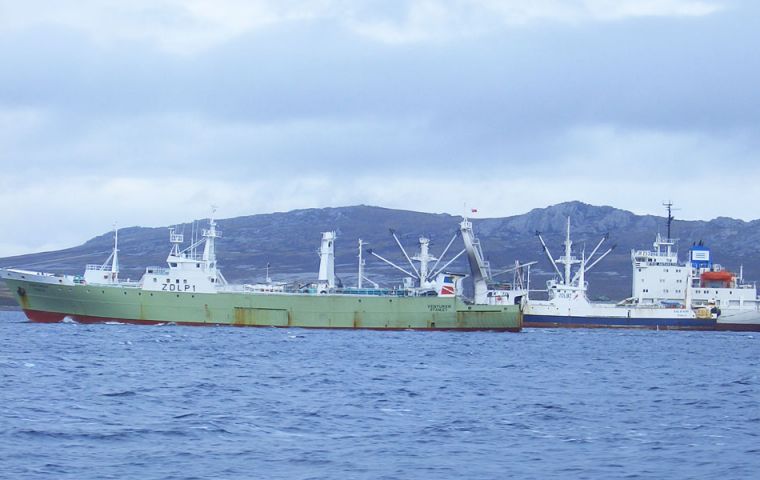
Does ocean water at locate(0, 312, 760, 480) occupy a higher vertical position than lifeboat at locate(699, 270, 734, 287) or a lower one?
lower

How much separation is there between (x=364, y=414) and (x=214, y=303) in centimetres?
4936

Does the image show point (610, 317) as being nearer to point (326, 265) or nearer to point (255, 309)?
point (326, 265)

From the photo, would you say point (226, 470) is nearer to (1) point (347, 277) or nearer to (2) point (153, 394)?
(2) point (153, 394)

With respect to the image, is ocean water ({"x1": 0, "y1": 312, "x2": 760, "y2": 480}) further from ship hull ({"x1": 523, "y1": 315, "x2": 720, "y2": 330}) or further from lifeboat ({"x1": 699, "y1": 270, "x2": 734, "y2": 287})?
lifeboat ({"x1": 699, "y1": 270, "x2": 734, "y2": 287})

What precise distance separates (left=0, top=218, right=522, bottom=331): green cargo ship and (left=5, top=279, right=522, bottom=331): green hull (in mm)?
67

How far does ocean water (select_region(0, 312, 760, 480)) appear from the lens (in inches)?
981

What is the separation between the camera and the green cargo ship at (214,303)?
3127 inches

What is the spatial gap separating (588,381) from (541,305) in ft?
177

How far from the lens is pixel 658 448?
2753 centimetres

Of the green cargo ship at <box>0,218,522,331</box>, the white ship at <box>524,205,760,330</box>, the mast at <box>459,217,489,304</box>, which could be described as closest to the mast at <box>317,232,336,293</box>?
the green cargo ship at <box>0,218,522,331</box>

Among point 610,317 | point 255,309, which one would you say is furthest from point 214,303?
point 610,317

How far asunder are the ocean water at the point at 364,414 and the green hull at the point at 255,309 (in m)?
20.5

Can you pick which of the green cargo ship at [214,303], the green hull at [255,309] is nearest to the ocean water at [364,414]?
the green hull at [255,309]

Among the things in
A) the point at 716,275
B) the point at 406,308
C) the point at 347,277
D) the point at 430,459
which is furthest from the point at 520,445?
the point at 347,277
